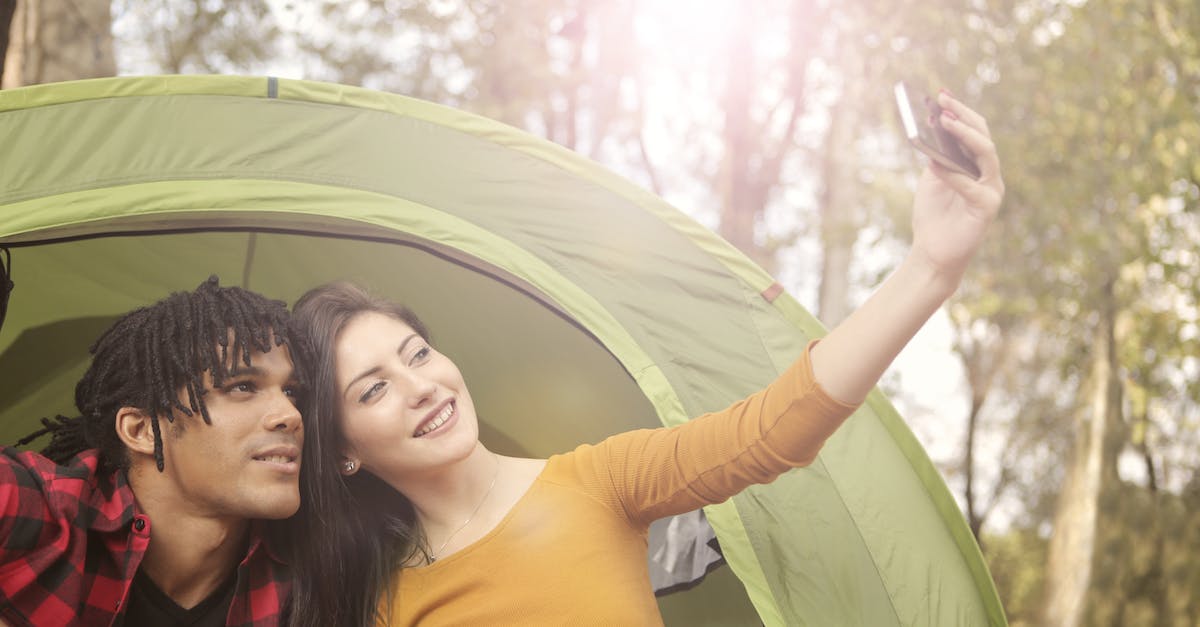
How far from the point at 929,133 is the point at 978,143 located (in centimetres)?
8

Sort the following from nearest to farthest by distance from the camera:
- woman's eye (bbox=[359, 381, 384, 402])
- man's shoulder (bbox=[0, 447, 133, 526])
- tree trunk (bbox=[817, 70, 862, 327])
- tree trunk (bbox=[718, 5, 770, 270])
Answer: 1. man's shoulder (bbox=[0, 447, 133, 526])
2. woman's eye (bbox=[359, 381, 384, 402])
3. tree trunk (bbox=[817, 70, 862, 327])
4. tree trunk (bbox=[718, 5, 770, 270])

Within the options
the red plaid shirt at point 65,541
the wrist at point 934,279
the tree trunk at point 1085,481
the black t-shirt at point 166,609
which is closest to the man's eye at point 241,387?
the red plaid shirt at point 65,541

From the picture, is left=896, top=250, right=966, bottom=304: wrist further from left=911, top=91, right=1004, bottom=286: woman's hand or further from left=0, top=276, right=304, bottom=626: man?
left=0, top=276, right=304, bottom=626: man

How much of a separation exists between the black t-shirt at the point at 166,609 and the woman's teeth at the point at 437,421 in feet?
1.67

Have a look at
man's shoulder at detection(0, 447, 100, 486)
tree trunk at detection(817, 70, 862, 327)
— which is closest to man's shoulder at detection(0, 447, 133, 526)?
man's shoulder at detection(0, 447, 100, 486)

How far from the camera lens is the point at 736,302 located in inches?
85.4

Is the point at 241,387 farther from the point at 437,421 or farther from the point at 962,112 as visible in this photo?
the point at 962,112

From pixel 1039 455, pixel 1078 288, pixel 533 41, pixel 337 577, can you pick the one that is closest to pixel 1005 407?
pixel 1039 455

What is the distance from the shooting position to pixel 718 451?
159cm

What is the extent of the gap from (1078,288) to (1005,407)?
6819 mm

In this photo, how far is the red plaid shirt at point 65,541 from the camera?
5.25 feet

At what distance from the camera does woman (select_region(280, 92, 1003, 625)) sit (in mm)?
1445

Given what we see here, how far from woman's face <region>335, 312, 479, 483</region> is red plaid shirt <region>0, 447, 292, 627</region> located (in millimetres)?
405

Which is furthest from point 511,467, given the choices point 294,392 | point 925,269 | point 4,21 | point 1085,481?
point 1085,481
